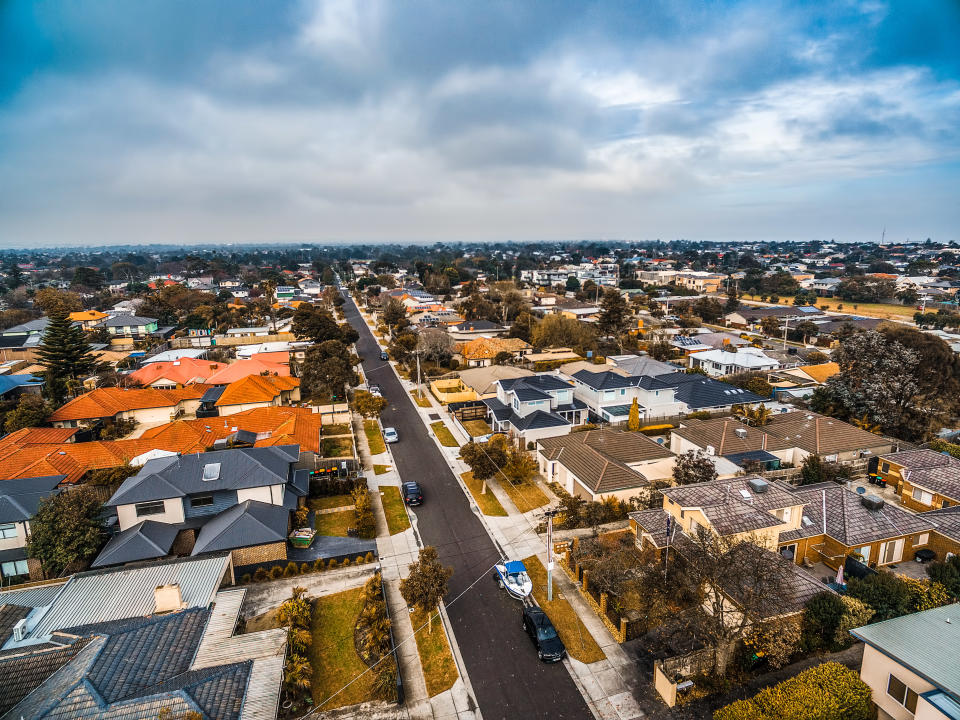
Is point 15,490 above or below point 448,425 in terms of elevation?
above

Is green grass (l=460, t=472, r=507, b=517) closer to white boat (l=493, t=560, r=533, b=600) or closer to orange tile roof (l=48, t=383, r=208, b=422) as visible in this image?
white boat (l=493, t=560, r=533, b=600)

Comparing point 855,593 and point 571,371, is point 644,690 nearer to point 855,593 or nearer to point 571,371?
point 855,593

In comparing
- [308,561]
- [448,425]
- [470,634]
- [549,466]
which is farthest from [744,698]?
[448,425]

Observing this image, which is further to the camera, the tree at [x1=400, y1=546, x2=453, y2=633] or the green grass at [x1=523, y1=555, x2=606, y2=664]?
the tree at [x1=400, y1=546, x2=453, y2=633]

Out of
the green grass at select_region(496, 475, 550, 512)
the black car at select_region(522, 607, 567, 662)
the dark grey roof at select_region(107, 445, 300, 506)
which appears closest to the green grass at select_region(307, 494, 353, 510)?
the dark grey roof at select_region(107, 445, 300, 506)

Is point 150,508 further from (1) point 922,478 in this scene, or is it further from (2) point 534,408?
(1) point 922,478

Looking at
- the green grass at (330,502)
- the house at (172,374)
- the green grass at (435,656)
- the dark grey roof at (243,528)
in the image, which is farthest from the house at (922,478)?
the house at (172,374)

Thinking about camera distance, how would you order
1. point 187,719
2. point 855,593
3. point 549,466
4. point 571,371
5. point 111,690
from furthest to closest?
point 571,371
point 549,466
point 855,593
point 111,690
point 187,719

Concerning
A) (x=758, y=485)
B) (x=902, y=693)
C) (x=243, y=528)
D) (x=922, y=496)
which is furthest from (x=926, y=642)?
(x=243, y=528)
